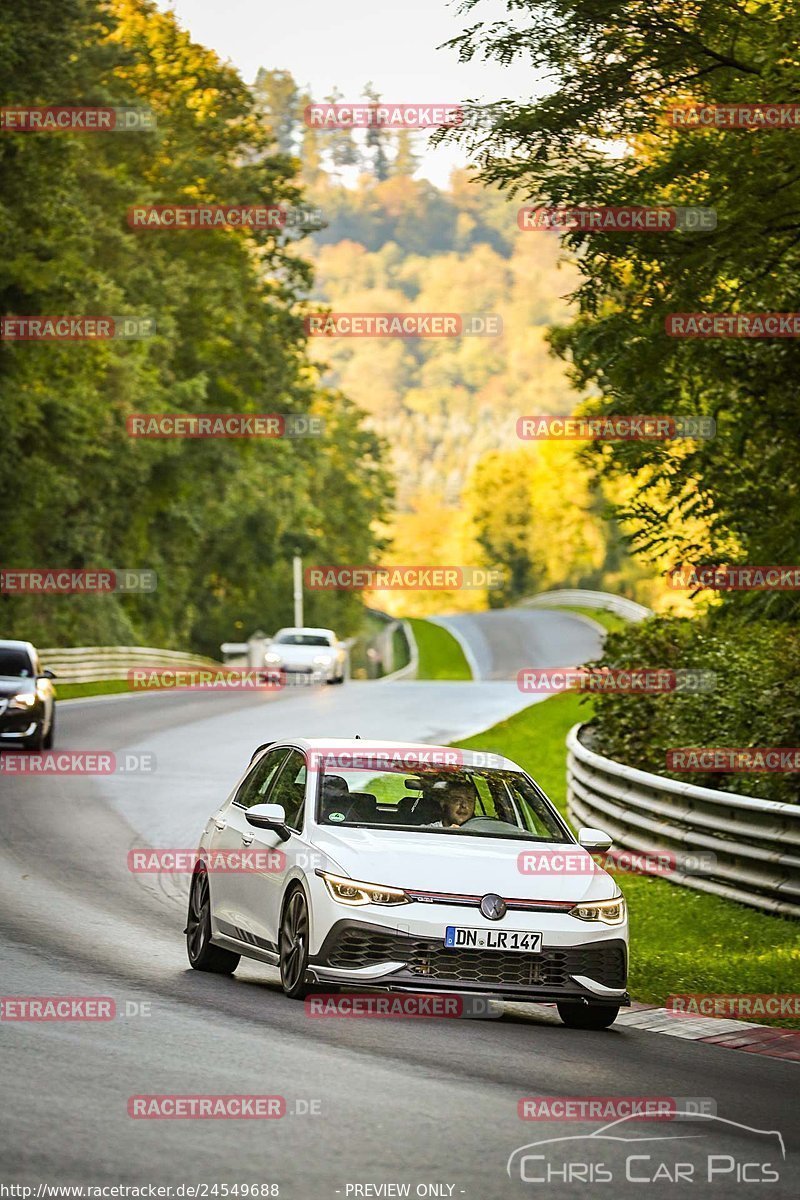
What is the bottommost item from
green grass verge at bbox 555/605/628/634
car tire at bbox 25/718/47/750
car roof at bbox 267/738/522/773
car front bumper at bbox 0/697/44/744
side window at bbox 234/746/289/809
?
green grass verge at bbox 555/605/628/634

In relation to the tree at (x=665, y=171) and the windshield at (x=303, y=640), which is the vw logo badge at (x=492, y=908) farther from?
the windshield at (x=303, y=640)

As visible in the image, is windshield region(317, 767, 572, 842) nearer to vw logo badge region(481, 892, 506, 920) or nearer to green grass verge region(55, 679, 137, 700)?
vw logo badge region(481, 892, 506, 920)

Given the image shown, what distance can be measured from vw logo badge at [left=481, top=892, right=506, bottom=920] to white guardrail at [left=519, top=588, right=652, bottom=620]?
6517 cm

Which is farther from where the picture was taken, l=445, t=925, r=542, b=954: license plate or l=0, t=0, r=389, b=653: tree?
l=0, t=0, r=389, b=653: tree

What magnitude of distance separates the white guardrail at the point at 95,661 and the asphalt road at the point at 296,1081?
34484mm

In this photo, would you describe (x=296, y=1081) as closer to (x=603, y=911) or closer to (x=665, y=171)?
(x=603, y=911)

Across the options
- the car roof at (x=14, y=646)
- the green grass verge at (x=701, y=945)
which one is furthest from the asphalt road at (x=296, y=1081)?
the car roof at (x=14, y=646)

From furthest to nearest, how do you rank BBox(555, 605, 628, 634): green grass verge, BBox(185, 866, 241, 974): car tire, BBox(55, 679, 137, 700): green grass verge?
1. BBox(555, 605, 628, 634): green grass verge
2. BBox(55, 679, 137, 700): green grass verge
3. BBox(185, 866, 241, 974): car tire

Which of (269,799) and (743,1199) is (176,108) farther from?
(743,1199)

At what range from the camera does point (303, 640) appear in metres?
54.5

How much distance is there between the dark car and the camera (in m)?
27.8

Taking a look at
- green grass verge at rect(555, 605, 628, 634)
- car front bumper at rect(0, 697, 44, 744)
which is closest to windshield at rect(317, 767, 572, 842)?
car front bumper at rect(0, 697, 44, 744)

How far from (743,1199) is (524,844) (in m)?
4.67

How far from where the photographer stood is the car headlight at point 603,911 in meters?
10.5
